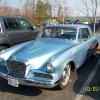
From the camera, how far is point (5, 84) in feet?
20.9

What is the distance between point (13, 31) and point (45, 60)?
423 cm

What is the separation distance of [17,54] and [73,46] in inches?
67.7

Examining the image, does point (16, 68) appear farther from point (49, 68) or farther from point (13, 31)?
point (13, 31)

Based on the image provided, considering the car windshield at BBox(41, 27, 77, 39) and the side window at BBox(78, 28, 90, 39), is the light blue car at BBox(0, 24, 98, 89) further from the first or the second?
the side window at BBox(78, 28, 90, 39)

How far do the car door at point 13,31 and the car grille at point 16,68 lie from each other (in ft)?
11.9

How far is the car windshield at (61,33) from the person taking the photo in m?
7.37

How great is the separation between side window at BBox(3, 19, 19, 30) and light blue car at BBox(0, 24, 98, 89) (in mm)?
2298

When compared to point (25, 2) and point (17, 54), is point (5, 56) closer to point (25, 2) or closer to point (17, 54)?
point (17, 54)

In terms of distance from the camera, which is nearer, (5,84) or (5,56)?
(5,56)

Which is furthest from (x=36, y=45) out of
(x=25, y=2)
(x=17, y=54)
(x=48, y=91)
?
(x=25, y=2)

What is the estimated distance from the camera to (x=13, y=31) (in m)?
9.44

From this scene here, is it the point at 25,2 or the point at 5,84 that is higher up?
the point at 25,2

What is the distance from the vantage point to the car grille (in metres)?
5.40

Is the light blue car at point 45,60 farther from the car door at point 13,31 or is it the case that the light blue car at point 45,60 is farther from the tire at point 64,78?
the car door at point 13,31
